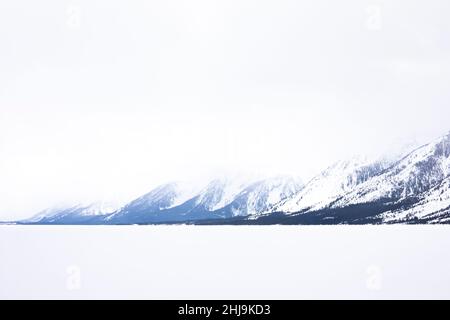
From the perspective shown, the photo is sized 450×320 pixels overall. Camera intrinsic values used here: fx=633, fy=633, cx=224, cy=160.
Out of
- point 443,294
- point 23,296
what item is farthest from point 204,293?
point 443,294

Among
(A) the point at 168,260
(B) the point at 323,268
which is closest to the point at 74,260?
(A) the point at 168,260

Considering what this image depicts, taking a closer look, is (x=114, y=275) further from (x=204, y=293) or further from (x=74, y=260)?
(x=74, y=260)

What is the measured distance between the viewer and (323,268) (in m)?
33.3

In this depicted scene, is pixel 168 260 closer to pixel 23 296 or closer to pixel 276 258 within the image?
pixel 276 258

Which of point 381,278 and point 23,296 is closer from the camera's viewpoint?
point 23,296

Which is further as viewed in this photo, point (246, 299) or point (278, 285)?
point (278, 285)

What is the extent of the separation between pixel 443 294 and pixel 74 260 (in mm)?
24299

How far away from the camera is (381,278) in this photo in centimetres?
2728

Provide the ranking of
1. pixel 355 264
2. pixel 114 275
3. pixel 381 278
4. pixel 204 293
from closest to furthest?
1. pixel 204 293
2. pixel 381 278
3. pixel 114 275
4. pixel 355 264
